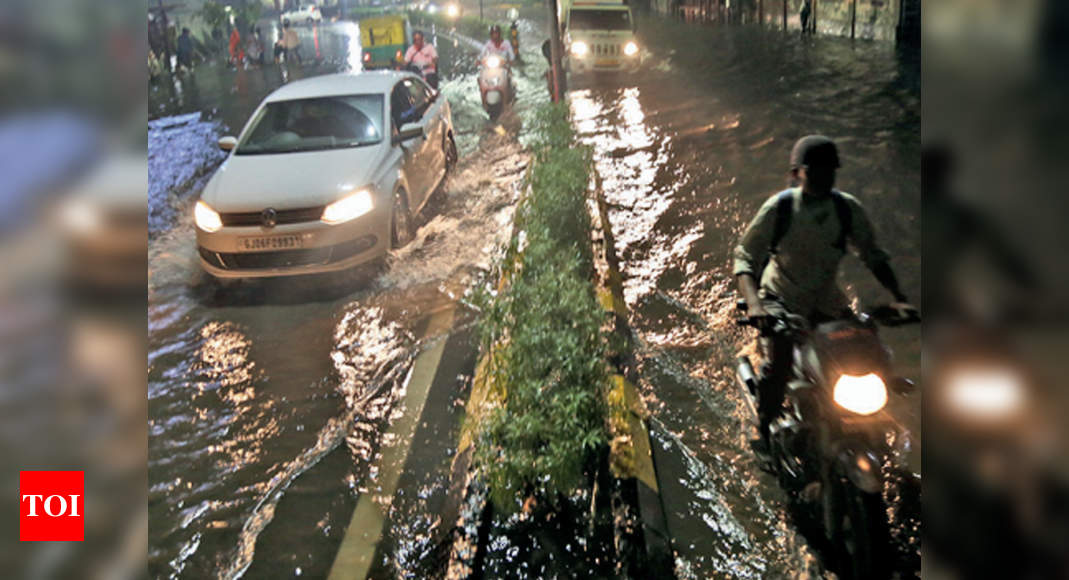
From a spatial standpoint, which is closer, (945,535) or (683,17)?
(945,535)

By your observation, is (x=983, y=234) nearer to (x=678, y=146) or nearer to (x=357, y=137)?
(x=357, y=137)

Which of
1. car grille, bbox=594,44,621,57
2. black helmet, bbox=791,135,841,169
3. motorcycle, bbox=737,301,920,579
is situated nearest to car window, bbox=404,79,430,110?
black helmet, bbox=791,135,841,169

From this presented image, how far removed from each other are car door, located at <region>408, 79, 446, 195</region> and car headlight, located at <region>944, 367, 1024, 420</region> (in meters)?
7.57

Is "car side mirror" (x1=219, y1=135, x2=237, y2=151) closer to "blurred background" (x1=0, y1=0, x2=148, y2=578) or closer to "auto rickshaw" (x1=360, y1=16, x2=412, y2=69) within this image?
"blurred background" (x1=0, y1=0, x2=148, y2=578)

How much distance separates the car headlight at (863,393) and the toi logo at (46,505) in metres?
2.34

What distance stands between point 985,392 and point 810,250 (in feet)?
7.87

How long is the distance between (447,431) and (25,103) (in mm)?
3398

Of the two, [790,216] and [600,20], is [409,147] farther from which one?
[600,20]

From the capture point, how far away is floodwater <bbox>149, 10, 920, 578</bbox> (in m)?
3.48

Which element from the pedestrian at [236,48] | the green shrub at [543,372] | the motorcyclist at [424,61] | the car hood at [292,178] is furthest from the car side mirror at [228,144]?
the pedestrian at [236,48]

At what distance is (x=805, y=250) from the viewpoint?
331cm

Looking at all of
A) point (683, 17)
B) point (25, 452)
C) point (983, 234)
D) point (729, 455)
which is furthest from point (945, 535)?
point (683, 17)

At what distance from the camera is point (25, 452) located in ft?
3.74

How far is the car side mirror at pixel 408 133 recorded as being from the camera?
735 cm
